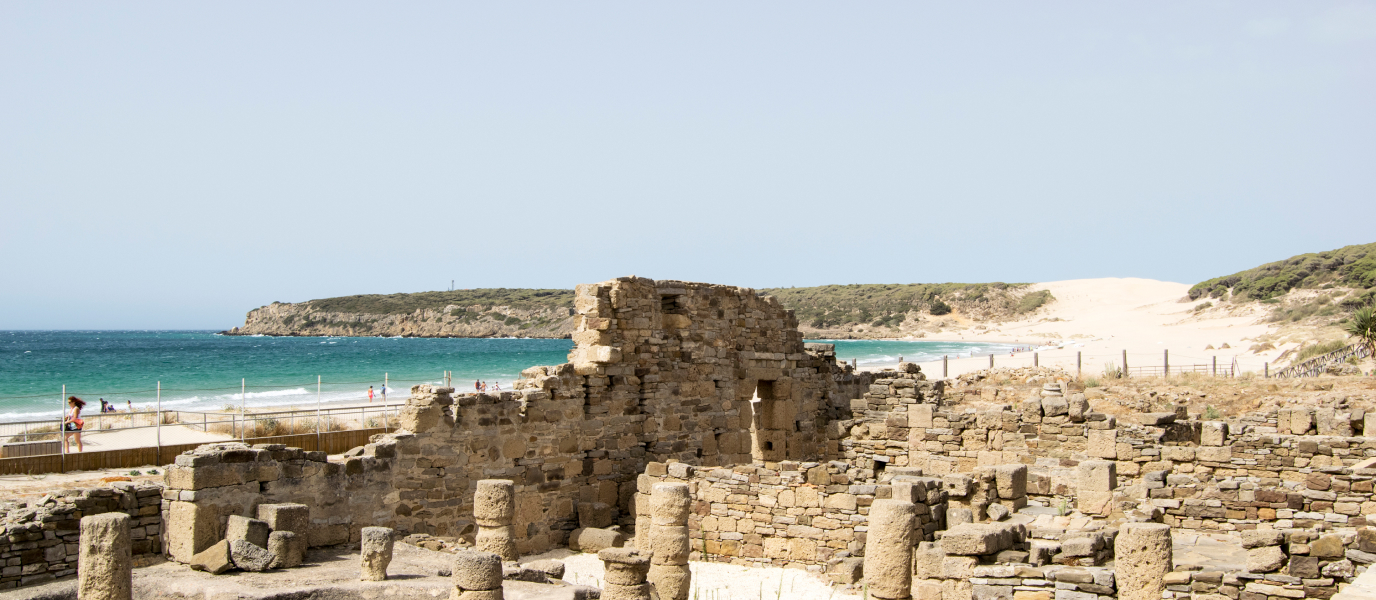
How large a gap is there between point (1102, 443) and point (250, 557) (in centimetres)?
955

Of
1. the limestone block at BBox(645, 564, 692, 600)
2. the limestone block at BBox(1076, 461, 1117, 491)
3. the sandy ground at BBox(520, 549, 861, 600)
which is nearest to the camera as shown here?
the limestone block at BBox(645, 564, 692, 600)

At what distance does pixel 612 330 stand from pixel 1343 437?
8.94 meters

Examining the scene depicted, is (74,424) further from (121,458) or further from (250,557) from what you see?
(250,557)

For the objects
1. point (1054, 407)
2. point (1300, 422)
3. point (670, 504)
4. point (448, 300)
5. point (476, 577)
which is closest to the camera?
A: point (476, 577)

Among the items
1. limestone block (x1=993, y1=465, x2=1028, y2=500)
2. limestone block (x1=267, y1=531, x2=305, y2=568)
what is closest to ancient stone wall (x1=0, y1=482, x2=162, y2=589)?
limestone block (x1=267, y1=531, x2=305, y2=568)

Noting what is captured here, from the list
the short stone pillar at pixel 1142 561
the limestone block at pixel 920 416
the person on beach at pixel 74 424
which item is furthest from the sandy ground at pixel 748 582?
the person on beach at pixel 74 424

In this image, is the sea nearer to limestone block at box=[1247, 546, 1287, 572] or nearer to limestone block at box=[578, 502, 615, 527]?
limestone block at box=[578, 502, 615, 527]

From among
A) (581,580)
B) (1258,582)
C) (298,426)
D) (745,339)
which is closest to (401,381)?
(298,426)

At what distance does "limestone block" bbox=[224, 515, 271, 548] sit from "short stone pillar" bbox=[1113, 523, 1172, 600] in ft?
23.2

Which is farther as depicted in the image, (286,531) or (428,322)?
(428,322)

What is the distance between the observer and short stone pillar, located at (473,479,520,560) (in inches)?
374

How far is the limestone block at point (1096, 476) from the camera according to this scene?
Result: 10367 mm

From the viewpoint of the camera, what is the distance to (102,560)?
265 inches

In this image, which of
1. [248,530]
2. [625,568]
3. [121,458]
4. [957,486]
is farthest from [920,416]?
[121,458]
